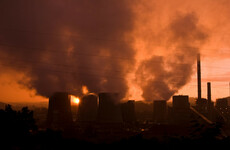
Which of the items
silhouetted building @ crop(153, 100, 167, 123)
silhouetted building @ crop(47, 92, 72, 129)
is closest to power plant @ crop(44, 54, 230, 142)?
silhouetted building @ crop(47, 92, 72, 129)

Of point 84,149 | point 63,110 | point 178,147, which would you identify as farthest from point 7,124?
point 63,110

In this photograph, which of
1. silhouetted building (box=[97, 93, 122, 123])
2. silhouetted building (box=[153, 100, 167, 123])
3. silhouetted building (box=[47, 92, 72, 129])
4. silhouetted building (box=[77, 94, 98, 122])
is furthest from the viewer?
silhouetted building (box=[153, 100, 167, 123])

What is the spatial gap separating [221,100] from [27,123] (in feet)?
112

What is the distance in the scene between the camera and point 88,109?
108 ft

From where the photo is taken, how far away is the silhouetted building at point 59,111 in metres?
27.1

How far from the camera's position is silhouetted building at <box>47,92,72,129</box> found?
27.1 meters

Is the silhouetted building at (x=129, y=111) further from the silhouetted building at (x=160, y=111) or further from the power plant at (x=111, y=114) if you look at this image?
the power plant at (x=111, y=114)

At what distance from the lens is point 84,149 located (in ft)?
19.8

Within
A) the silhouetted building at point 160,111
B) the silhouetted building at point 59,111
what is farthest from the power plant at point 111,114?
the silhouetted building at point 160,111

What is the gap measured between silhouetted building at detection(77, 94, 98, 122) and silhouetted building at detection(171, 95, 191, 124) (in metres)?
9.99

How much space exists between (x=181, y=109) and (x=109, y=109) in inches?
313

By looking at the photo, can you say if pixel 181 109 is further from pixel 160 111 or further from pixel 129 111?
pixel 129 111

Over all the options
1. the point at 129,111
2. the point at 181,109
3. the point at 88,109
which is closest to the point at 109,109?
the point at 88,109

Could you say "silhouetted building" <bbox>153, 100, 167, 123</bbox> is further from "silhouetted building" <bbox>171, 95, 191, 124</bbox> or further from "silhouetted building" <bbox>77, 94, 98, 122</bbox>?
"silhouetted building" <bbox>77, 94, 98, 122</bbox>
